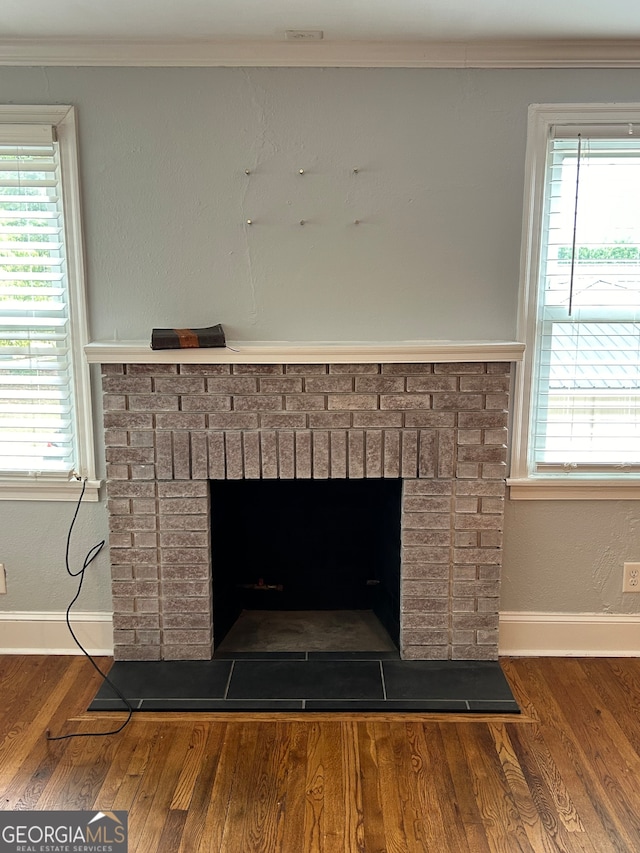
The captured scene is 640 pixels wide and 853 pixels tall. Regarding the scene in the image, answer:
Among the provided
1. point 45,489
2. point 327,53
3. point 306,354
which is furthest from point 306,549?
point 327,53

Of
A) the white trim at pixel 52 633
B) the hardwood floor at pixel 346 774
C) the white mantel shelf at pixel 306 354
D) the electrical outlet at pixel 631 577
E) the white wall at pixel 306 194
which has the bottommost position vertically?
the hardwood floor at pixel 346 774

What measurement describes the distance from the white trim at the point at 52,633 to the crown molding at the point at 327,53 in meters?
2.05

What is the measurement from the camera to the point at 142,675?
9.26ft

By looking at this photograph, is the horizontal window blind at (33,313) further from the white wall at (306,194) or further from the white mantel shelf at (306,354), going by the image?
the white mantel shelf at (306,354)

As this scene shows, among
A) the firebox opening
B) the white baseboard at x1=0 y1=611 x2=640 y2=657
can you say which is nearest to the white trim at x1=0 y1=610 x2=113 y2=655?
the white baseboard at x1=0 y1=611 x2=640 y2=657

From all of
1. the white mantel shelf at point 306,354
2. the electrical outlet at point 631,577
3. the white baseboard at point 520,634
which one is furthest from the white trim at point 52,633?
the electrical outlet at point 631,577

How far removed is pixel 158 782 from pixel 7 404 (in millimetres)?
1470

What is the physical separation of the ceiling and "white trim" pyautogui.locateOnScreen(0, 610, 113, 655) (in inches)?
81.6

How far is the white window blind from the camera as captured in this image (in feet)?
8.88

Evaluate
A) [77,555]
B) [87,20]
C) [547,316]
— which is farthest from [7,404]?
[547,316]

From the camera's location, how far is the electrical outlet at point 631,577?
9.73 ft

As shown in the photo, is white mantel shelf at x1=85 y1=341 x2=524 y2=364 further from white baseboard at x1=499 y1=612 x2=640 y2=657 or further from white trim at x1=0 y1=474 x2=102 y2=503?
white baseboard at x1=499 y1=612 x2=640 y2=657

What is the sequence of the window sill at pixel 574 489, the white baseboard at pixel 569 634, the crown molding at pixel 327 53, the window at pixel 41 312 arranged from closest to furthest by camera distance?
the crown molding at pixel 327 53 → the window at pixel 41 312 → the window sill at pixel 574 489 → the white baseboard at pixel 569 634

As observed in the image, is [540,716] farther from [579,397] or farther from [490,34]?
[490,34]
